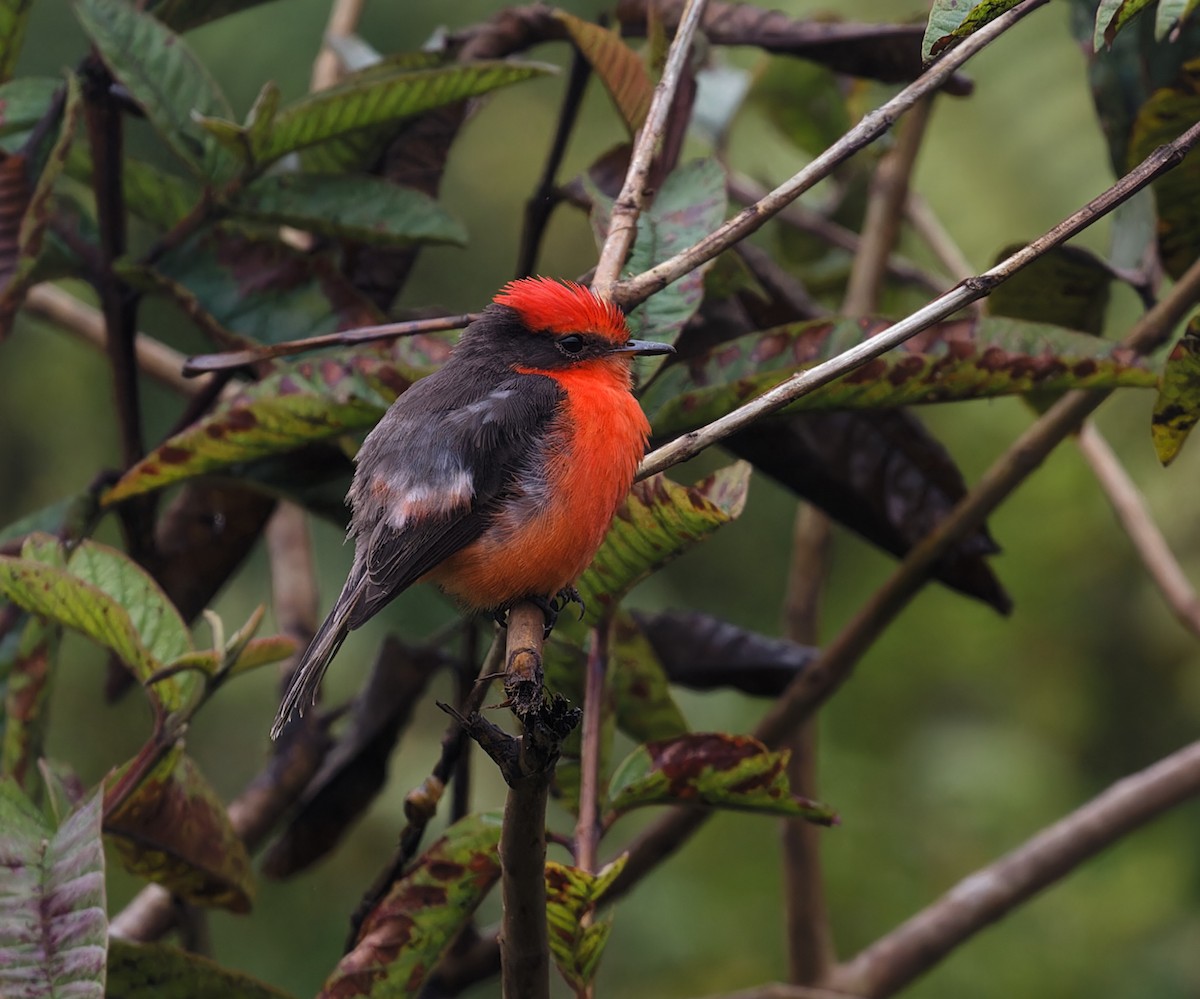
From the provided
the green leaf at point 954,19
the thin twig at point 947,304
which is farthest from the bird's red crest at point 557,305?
the green leaf at point 954,19

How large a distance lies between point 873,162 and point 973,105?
1.61 m

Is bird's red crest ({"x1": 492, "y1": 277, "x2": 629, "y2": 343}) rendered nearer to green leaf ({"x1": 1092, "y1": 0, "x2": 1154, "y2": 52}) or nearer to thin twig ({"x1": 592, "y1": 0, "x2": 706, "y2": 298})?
thin twig ({"x1": 592, "y1": 0, "x2": 706, "y2": 298})

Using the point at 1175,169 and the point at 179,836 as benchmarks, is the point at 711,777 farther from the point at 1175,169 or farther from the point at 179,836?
the point at 1175,169

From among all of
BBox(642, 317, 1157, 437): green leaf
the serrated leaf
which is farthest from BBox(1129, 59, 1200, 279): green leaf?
the serrated leaf

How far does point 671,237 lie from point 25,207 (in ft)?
3.33

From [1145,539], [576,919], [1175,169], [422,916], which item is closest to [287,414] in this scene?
[422,916]

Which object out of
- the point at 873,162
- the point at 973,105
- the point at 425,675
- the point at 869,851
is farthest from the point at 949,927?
the point at 973,105

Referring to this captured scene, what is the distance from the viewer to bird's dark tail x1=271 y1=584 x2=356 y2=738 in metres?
2.06

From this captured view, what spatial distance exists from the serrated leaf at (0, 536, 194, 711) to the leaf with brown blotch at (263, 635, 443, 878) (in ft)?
2.15

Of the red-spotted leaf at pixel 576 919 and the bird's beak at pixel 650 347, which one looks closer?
the red-spotted leaf at pixel 576 919

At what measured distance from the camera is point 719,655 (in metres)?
2.54

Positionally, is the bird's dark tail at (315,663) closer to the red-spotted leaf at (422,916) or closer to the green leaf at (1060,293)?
the red-spotted leaf at (422,916)

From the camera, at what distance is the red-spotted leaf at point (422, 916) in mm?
1845

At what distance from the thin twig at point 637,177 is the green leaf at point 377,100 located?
0.39 meters
